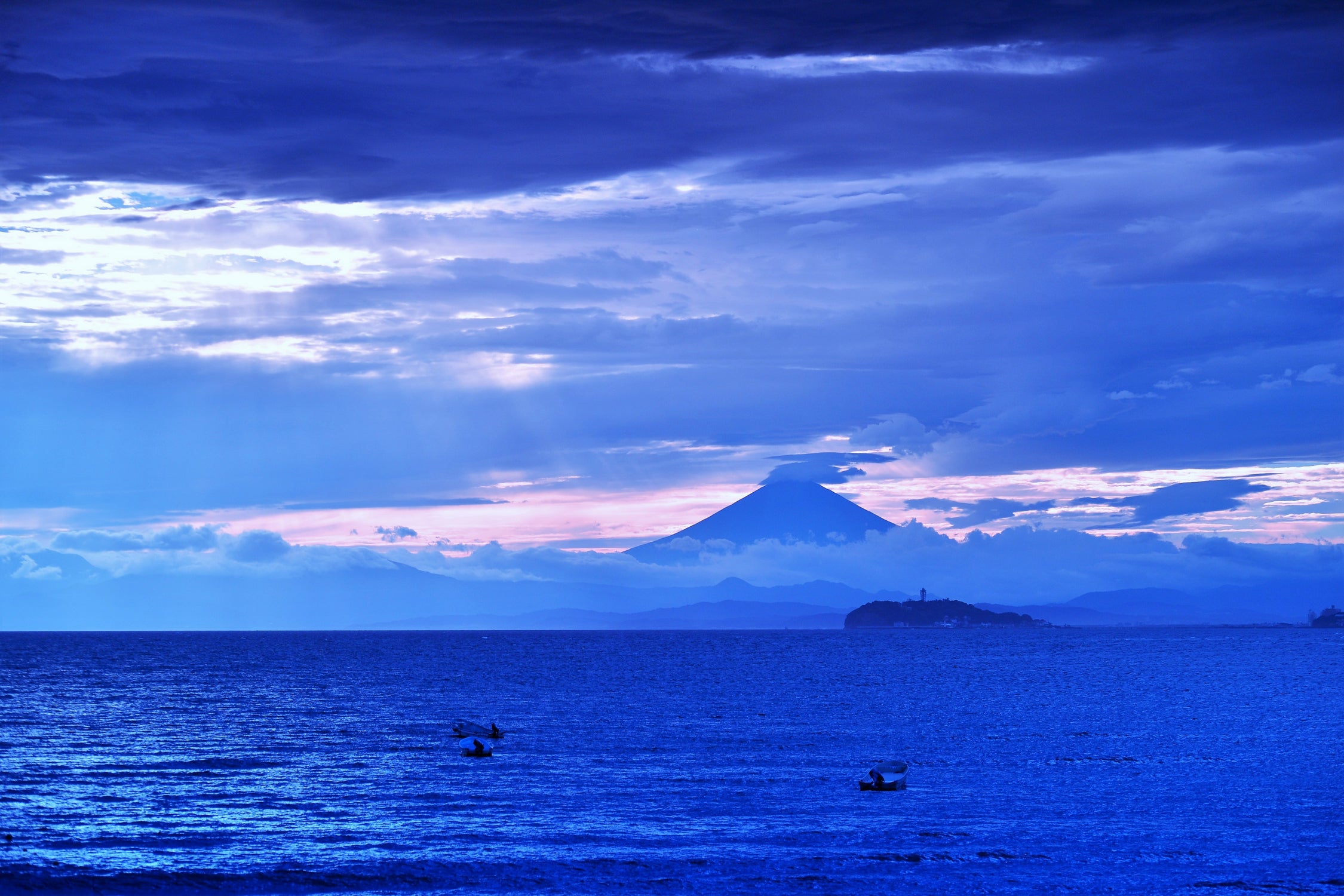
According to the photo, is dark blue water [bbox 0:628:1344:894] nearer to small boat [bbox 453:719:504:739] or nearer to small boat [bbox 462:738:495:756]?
small boat [bbox 462:738:495:756]

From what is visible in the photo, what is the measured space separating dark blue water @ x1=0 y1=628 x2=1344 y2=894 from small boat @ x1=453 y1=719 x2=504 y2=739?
137 centimetres

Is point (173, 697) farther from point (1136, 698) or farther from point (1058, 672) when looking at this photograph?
point (1058, 672)

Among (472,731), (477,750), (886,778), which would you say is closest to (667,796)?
(886,778)

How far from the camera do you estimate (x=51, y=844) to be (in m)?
37.6

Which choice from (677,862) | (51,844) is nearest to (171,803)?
(51,844)

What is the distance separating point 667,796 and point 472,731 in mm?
22465

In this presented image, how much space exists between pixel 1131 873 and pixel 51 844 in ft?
110

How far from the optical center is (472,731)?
6606 cm

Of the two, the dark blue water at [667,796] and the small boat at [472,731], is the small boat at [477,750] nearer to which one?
the dark blue water at [667,796]

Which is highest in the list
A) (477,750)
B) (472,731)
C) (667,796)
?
(472,731)

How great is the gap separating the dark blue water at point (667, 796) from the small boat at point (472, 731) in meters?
1.37

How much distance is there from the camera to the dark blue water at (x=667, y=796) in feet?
113

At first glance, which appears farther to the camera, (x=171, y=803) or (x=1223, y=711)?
(x=1223, y=711)

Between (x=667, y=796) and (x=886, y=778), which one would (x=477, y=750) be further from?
(x=886, y=778)
